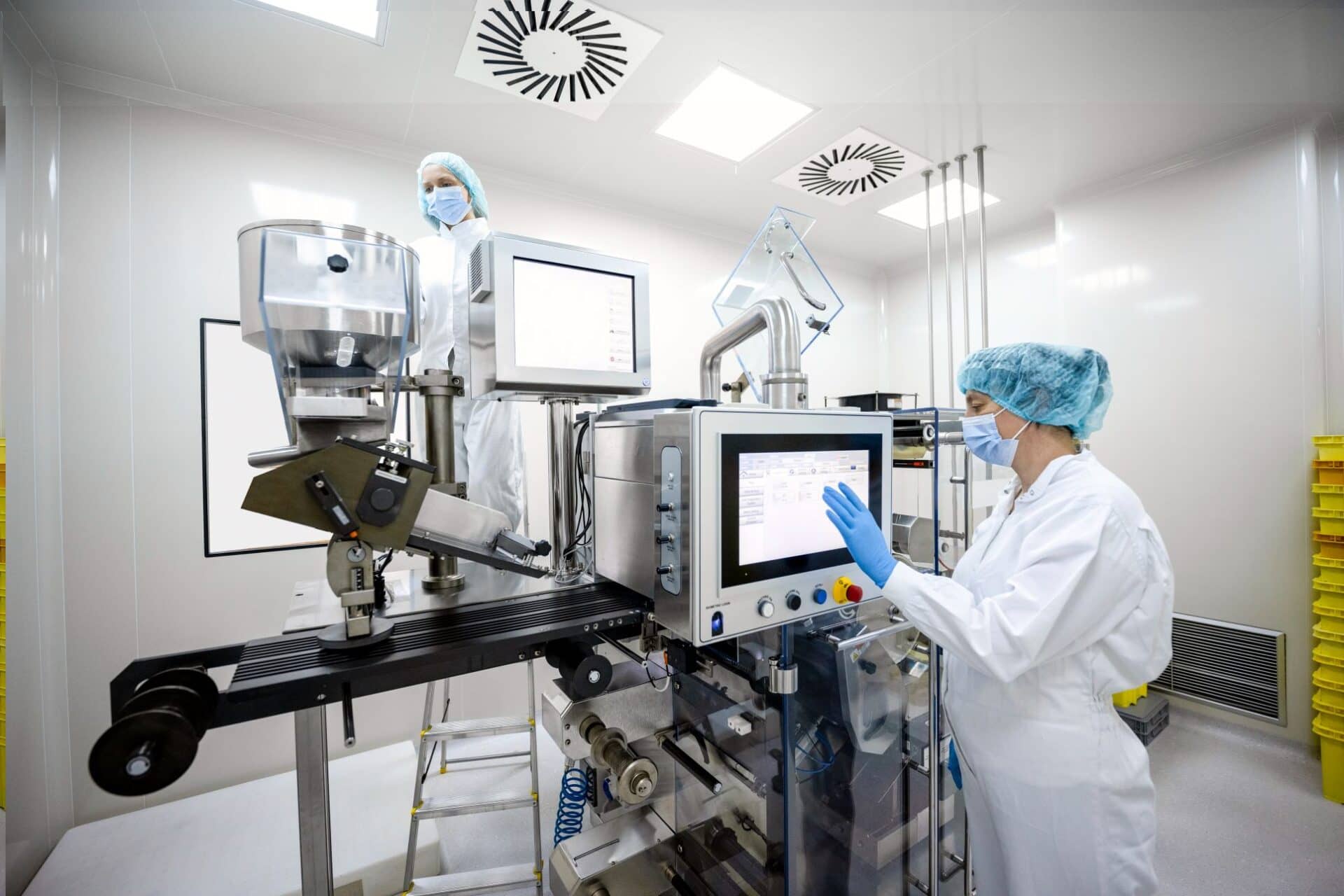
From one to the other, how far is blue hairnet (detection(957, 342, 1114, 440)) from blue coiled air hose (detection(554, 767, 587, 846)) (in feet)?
5.25

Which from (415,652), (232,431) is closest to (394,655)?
(415,652)

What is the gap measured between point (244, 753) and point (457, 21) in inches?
111

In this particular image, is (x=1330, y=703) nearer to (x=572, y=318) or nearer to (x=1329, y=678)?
(x=1329, y=678)

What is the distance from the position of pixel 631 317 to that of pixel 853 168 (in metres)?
2.13

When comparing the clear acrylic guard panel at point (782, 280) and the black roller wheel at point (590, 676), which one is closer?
the black roller wheel at point (590, 676)

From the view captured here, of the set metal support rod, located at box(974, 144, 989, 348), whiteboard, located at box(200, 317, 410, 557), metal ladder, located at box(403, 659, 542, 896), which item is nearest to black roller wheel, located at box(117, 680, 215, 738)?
metal ladder, located at box(403, 659, 542, 896)

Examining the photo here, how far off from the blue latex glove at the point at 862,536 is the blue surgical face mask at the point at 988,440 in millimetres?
413

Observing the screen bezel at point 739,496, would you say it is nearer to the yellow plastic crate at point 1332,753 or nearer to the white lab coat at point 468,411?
the white lab coat at point 468,411

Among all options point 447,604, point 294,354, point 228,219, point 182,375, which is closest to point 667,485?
point 447,604

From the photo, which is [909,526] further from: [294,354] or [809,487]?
[294,354]

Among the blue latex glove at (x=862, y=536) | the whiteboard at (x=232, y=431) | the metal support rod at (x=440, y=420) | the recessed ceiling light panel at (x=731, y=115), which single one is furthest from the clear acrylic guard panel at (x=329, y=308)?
the recessed ceiling light panel at (x=731, y=115)

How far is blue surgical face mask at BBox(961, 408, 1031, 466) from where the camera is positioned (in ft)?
4.44

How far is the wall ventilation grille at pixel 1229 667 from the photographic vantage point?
2.54 m

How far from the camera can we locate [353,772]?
6.73ft
